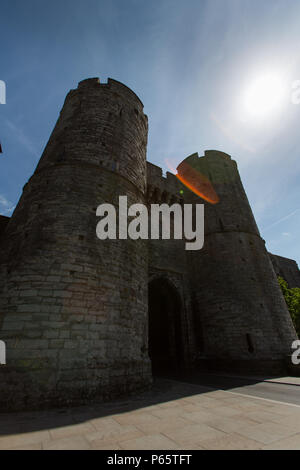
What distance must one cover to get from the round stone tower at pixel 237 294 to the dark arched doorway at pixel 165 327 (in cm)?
138

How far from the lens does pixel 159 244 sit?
12945 millimetres

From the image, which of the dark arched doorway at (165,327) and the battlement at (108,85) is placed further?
the dark arched doorway at (165,327)

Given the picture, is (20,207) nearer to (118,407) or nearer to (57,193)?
(57,193)

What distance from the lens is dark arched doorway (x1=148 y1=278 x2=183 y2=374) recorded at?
1209 centimetres

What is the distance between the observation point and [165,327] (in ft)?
44.4

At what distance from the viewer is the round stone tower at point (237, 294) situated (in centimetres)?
1046

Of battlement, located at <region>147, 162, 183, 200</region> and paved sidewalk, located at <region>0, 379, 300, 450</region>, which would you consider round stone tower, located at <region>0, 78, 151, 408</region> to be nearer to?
paved sidewalk, located at <region>0, 379, 300, 450</region>

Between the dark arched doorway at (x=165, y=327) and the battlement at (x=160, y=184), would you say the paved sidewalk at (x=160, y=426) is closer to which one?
the dark arched doorway at (x=165, y=327)

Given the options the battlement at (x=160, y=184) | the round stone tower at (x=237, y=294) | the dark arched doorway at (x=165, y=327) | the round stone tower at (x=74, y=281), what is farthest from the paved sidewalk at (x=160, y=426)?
the battlement at (x=160, y=184)

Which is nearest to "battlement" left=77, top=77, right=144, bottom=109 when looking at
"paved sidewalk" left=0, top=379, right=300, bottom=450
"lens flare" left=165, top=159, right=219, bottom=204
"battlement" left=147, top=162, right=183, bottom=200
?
"battlement" left=147, top=162, right=183, bottom=200

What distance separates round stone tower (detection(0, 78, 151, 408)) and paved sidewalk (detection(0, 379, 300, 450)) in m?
0.66

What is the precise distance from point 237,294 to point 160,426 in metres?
9.58
